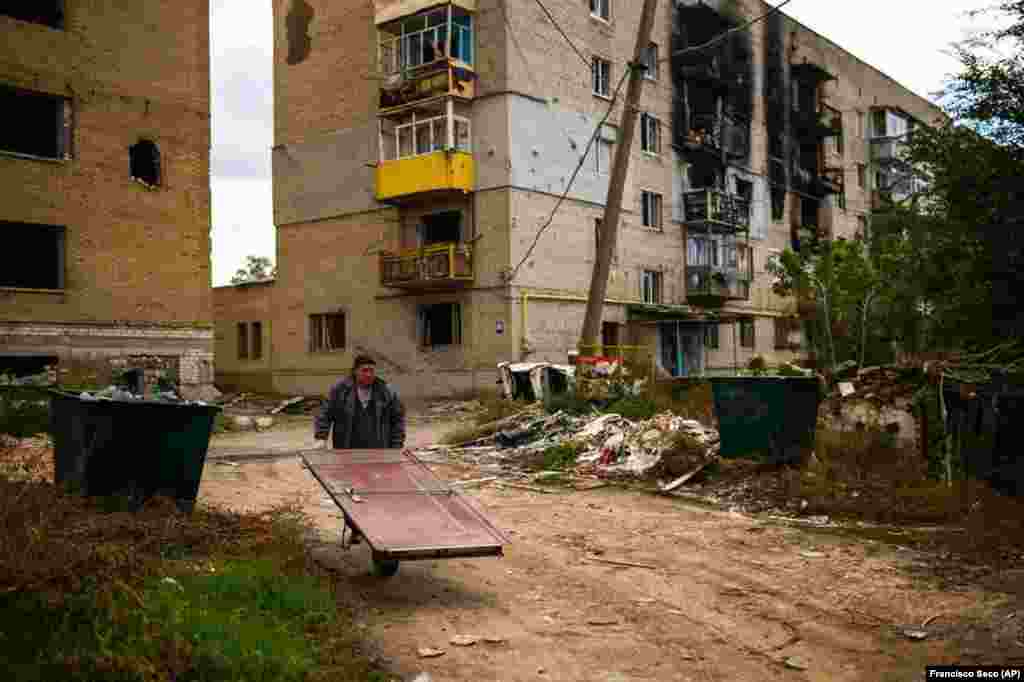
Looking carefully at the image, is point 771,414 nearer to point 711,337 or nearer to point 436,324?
point 436,324

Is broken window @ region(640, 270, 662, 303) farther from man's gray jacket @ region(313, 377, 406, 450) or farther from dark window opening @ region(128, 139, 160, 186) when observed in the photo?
man's gray jacket @ region(313, 377, 406, 450)

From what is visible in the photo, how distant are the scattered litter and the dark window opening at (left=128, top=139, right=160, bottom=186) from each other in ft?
68.6

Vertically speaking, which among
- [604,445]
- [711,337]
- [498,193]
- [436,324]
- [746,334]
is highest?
[498,193]

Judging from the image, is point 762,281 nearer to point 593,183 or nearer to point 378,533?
point 593,183

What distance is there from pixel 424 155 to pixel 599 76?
770 cm

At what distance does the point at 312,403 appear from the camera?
28.8 meters

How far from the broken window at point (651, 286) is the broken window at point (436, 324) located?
7.43 metres

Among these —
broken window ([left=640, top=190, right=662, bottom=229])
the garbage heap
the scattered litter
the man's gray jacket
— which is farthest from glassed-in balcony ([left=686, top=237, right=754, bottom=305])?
the scattered litter

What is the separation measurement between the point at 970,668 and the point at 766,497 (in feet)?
18.0

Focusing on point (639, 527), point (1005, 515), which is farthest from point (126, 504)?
point (1005, 515)

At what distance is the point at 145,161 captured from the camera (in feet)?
79.0

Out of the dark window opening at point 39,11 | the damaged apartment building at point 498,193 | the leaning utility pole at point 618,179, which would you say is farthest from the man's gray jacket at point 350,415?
the damaged apartment building at point 498,193

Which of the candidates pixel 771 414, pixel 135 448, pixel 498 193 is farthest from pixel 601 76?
pixel 135 448

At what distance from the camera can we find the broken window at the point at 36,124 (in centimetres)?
2150
